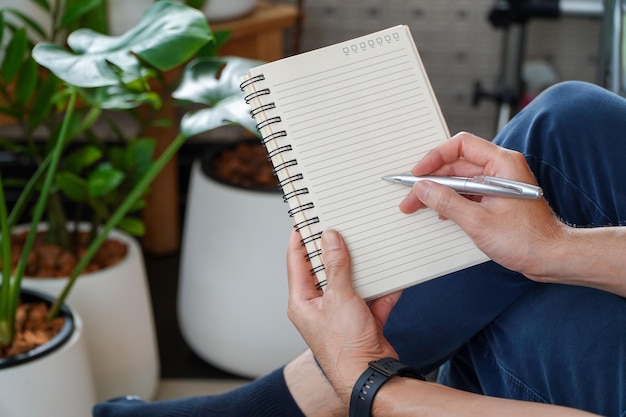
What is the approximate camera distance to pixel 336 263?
72 centimetres

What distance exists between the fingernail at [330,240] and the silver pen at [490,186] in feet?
0.27

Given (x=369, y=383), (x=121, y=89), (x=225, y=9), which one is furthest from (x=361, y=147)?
(x=225, y=9)

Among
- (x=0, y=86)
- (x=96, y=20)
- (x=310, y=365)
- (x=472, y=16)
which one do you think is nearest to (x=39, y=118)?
(x=0, y=86)

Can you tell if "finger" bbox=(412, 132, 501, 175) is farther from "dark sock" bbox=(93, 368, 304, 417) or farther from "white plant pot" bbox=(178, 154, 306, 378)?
"white plant pot" bbox=(178, 154, 306, 378)

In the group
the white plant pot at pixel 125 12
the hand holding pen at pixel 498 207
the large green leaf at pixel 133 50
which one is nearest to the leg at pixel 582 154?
the hand holding pen at pixel 498 207

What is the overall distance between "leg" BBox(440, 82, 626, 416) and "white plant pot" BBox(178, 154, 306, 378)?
51 centimetres

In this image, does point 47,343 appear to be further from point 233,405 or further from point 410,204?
point 410,204

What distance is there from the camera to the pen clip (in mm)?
679

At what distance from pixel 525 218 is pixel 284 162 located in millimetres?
203

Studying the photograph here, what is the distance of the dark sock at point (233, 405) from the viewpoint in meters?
0.96

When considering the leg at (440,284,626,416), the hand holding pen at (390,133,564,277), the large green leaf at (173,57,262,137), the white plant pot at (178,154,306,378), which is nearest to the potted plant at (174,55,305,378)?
the white plant pot at (178,154,306,378)

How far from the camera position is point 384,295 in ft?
2.60

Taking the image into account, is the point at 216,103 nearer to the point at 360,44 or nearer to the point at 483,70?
the point at 360,44

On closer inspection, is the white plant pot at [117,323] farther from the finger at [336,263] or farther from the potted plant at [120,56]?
the finger at [336,263]
